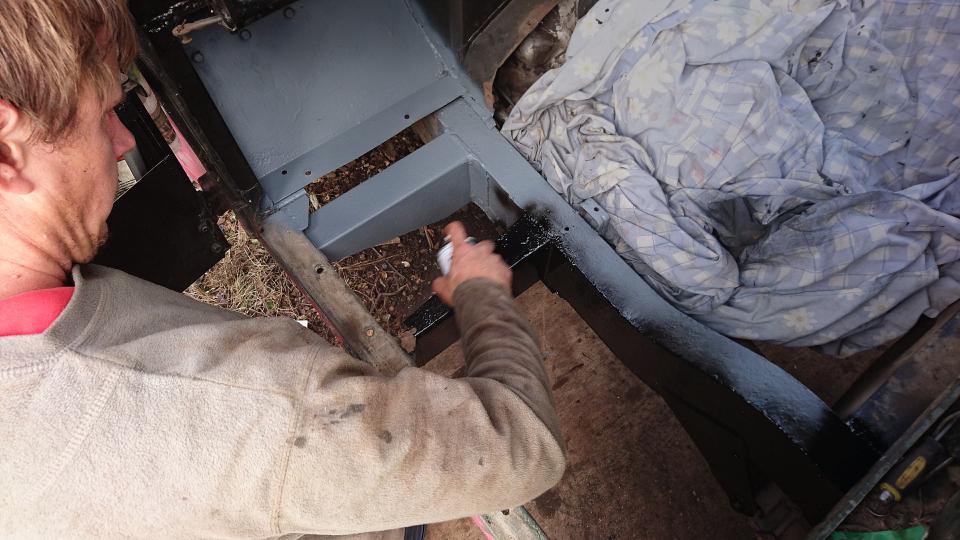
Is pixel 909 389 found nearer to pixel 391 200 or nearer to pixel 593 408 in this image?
pixel 593 408

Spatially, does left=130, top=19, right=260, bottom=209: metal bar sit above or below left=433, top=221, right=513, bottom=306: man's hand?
above

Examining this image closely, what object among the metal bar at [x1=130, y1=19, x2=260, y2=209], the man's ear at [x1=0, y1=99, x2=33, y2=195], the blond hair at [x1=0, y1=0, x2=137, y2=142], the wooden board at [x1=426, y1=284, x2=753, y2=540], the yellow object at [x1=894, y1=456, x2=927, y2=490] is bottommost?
the wooden board at [x1=426, y1=284, x2=753, y2=540]

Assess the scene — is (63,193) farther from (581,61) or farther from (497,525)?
(581,61)

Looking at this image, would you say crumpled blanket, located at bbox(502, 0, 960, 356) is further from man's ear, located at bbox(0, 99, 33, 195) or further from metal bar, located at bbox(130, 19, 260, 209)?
man's ear, located at bbox(0, 99, 33, 195)

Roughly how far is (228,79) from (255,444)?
1377 mm

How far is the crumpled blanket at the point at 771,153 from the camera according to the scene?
1547mm

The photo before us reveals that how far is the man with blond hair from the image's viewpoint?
655mm

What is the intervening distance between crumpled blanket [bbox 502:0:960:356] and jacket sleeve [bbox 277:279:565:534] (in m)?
0.93

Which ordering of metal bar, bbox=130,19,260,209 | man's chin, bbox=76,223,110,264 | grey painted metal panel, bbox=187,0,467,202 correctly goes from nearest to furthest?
man's chin, bbox=76,223,110,264, metal bar, bbox=130,19,260,209, grey painted metal panel, bbox=187,0,467,202

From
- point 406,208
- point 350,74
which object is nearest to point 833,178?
point 406,208

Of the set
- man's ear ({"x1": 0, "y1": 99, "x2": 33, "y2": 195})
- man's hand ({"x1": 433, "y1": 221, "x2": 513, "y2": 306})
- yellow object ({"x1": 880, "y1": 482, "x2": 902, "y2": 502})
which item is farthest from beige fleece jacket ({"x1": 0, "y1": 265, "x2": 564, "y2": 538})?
yellow object ({"x1": 880, "y1": 482, "x2": 902, "y2": 502})

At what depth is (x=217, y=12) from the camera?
127 cm

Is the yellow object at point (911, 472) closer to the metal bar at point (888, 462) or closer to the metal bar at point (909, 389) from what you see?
the metal bar at point (888, 462)

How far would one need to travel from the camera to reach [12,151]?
735 mm
